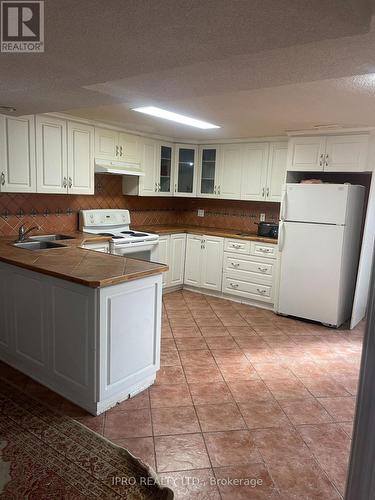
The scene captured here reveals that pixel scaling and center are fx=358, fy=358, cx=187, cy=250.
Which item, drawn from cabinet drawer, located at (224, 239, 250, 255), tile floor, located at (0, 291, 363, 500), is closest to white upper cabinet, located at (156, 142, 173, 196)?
cabinet drawer, located at (224, 239, 250, 255)

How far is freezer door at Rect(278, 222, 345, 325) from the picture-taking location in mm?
3907

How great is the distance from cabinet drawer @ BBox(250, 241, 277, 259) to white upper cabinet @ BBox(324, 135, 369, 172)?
1107 mm

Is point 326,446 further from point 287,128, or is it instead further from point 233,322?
point 287,128

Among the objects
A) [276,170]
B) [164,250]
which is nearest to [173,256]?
[164,250]

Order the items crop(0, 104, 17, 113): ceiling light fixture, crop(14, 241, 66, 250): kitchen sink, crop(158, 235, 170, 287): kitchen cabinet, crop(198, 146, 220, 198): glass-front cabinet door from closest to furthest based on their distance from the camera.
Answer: crop(0, 104, 17, 113): ceiling light fixture
crop(14, 241, 66, 250): kitchen sink
crop(158, 235, 170, 287): kitchen cabinet
crop(198, 146, 220, 198): glass-front cabinet door

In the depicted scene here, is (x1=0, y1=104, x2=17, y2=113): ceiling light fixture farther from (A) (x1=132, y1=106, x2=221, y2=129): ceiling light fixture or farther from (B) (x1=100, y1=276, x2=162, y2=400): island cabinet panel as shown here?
(B) (x1=100, y1=276, x2=162, y2=400): island cabinet panel

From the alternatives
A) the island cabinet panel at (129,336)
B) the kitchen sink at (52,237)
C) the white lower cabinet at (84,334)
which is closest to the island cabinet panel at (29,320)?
the white lower cabinet at (84,334)

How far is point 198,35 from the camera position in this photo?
4.29 feet

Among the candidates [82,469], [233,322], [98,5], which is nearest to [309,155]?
[233,322]

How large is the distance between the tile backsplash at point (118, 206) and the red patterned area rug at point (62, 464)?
7.15 feet

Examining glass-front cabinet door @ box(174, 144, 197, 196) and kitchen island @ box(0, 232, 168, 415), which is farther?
glass-front cabinet door @ box(174, 144, 197, 196)

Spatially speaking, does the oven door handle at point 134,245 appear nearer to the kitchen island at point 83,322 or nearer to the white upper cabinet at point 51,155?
the white upper cabinet at point 51,155

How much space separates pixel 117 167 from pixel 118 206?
2.21ft

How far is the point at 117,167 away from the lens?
4312mm
